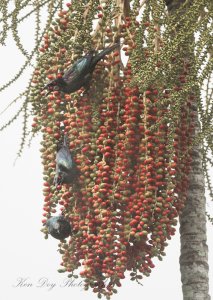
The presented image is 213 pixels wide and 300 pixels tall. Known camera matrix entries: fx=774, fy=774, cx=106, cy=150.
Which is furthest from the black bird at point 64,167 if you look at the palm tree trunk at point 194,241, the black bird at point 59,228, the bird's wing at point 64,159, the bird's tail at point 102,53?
the palm tree trunk at point 194,241

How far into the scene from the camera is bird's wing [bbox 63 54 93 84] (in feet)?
8.32

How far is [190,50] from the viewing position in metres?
2.57

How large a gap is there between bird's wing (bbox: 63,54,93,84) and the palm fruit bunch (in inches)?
2.8

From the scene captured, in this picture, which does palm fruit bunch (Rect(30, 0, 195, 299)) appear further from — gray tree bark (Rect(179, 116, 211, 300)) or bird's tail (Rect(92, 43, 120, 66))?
gray tree bark (Rect(179, 116, 211, 300))

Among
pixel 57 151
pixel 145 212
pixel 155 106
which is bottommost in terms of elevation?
pixel 145 212

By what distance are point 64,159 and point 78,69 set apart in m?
0.30

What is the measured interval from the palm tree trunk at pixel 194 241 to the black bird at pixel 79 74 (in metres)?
0.52

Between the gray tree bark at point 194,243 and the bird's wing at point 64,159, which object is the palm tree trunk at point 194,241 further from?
the bird's wing at point 64,159

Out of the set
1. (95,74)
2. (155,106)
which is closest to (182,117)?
(155,106)

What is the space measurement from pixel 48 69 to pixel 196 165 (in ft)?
2.26

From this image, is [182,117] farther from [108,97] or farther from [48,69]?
[48,69]

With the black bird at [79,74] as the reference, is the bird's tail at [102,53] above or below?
above

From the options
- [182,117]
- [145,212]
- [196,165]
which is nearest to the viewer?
[145,212]

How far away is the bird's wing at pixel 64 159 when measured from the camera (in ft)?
8.29
